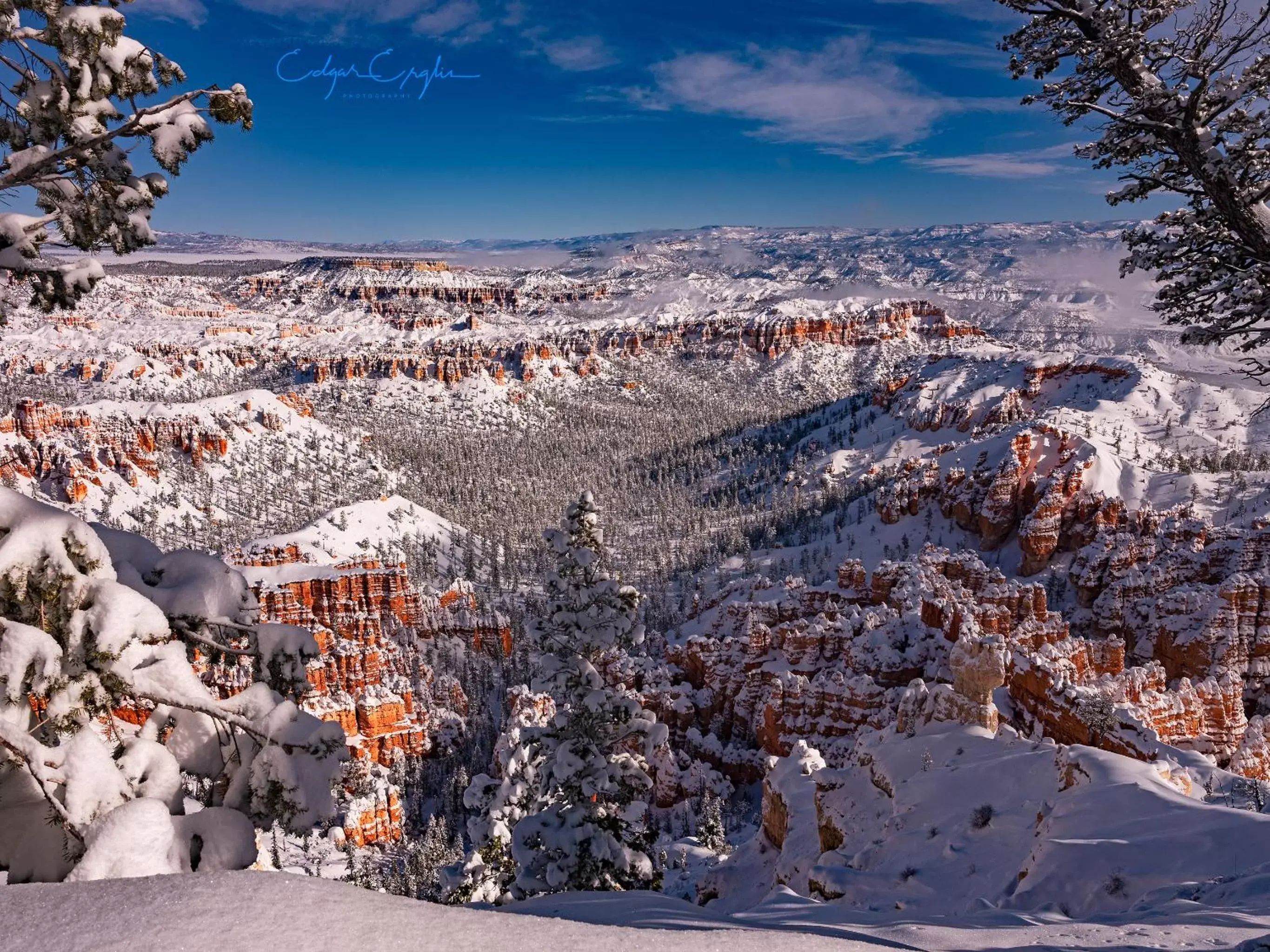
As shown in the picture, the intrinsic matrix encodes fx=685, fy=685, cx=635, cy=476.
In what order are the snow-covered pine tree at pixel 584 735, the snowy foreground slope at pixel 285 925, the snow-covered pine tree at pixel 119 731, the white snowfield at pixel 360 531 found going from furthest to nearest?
the white snowfield at pixel 360 531 → the snow-covered pine tree at pixel 584 735 → the snow-covered pine tree at pixel 119 731 → the snowy foreground slope at pixel 285 925

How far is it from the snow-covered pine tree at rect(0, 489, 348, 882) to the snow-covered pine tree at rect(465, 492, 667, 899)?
7129 millimetres

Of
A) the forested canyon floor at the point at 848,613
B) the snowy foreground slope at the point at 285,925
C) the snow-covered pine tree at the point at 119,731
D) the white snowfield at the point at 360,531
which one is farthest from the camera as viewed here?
the white snowfield at the point at 360,531

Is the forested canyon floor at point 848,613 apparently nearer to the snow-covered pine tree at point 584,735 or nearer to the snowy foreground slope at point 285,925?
the snowy foreground slope at point 285,925

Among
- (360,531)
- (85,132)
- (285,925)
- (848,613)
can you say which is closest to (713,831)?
(848,613)

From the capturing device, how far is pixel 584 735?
13.8 m

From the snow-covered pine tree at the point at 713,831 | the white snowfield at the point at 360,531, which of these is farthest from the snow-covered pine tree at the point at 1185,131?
the white snowfield at the point at 360,531

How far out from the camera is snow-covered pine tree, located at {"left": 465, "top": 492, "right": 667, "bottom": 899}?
1327cm

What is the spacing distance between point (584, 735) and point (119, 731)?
9132 mm

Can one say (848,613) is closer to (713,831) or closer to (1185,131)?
(713,831)

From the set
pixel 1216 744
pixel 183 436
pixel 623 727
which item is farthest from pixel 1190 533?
pixel 183 436

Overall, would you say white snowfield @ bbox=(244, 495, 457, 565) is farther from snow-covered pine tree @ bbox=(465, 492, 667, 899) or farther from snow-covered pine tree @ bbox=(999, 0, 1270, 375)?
snow-covered pine tree @ bbox=(999, 0, 1270, 375)

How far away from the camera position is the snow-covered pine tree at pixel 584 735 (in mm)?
13273

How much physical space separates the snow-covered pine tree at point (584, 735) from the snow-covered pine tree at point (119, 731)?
7129 millimetres

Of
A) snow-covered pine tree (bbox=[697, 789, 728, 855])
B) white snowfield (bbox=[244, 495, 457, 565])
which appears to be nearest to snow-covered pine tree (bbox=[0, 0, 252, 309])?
snow-covered pine tree (bbox=[697, 789, 728, 855])
